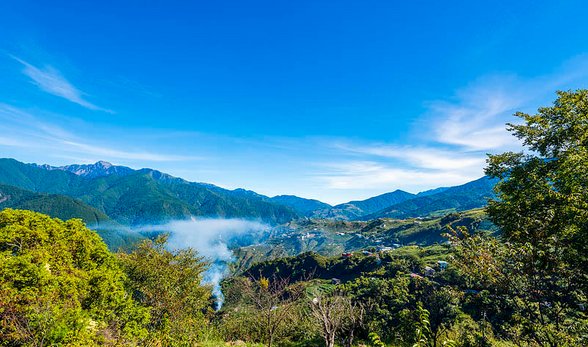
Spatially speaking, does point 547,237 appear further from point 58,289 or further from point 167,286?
point 167,286

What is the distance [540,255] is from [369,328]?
2164 centimetres

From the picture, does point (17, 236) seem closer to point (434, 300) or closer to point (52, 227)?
point (52, 227)

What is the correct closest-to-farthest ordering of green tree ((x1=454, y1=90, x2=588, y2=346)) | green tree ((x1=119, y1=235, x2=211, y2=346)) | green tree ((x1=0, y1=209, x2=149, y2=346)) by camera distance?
green tree ((x1=454, y1=90, x2=588, y2=346))
green tree ((x1=0, y1=209, x2=149, y2=346))
green tree ((x1=119, y1=235, x2=211, y2=346))

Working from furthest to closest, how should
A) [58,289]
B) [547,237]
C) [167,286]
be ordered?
[167,286] < [58,289] < [547,237]

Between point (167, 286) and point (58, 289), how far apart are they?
55.9 ft

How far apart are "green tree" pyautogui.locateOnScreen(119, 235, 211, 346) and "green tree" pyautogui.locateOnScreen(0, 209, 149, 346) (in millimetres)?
6159

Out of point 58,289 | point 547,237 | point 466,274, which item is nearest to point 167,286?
point 58,289

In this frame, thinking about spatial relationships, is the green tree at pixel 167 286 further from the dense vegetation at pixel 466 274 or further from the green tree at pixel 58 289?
the green tree at pixel 58 289

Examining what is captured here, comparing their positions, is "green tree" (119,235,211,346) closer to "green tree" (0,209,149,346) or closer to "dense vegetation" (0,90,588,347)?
"dense vegetation" (0,90,588,347)

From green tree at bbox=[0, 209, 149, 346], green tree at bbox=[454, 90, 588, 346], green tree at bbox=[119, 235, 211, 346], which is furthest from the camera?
green tree at bbox=[119, 235, 211, 346]

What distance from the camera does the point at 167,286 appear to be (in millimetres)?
34281

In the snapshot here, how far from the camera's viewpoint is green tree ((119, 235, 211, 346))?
96.6 ft

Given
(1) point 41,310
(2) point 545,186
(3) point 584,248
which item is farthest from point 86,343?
(2) point 545,186

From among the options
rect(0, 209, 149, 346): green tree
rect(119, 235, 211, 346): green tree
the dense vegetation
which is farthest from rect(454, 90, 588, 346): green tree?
rect(119, 235, 211, 346): green tree
